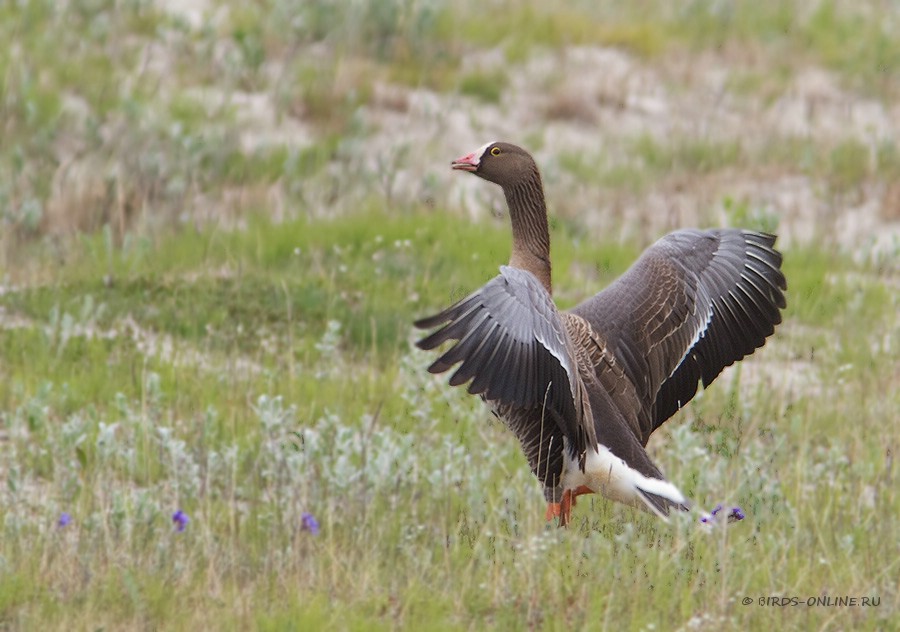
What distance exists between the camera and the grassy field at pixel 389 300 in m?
5.51

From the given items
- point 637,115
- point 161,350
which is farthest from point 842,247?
point 161,350

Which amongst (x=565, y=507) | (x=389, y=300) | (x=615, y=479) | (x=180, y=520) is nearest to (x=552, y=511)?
(x=565, y=507)

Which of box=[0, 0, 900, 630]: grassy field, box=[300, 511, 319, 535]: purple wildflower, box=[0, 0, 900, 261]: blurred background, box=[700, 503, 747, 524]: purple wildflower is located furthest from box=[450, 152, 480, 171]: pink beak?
box=[0, 0, 900, 261]: blurred background

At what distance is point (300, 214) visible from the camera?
10508 mm

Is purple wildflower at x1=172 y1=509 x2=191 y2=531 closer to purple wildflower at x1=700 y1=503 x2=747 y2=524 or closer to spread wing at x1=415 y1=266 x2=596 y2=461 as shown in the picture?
spread wing at x1=415 y1=266 x2=596 y2=461

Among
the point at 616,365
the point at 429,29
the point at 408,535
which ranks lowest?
the point at 408,535

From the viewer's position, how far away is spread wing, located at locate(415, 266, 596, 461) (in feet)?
17.1

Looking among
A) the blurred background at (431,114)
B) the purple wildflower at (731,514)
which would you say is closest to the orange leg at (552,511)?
the purple wildflower at (731,514)

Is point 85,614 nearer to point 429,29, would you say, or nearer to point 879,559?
point 879,559

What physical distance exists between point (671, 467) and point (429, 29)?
7.66 metres

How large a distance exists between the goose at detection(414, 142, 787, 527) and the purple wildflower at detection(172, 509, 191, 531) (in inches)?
49.6

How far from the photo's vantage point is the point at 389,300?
9227 mm

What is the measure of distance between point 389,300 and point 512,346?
13.1 ft

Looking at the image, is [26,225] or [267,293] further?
[26,225]
